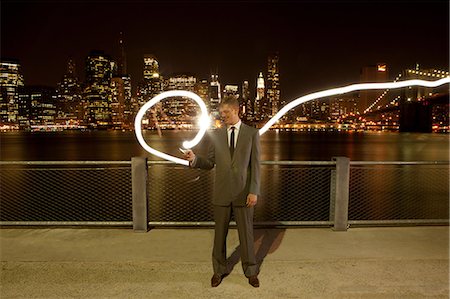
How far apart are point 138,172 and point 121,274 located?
194cm

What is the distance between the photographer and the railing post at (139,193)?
20.0 ft

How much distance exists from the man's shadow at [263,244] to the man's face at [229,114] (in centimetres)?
183

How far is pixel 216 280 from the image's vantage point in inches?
169

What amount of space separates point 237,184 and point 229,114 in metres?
0.79

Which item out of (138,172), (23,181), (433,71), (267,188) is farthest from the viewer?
(433,71)

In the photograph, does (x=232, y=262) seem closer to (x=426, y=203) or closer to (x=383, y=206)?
(x=383, y=206)

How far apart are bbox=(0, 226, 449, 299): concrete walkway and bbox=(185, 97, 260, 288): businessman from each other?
0.27 metres

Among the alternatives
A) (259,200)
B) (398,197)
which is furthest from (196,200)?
(398,197)

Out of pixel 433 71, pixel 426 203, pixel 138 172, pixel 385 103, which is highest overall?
pixel 433 71

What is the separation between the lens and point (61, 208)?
14.9 metres

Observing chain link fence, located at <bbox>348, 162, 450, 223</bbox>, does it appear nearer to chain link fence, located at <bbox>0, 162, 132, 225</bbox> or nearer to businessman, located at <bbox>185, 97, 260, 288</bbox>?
businessman, located at <bbox>185, 97, 260, 288</bbox>

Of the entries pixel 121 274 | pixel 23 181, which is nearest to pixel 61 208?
pixel 23 181

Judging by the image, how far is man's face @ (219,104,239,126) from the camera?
4.29 m

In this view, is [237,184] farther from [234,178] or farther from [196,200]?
[196,200]
